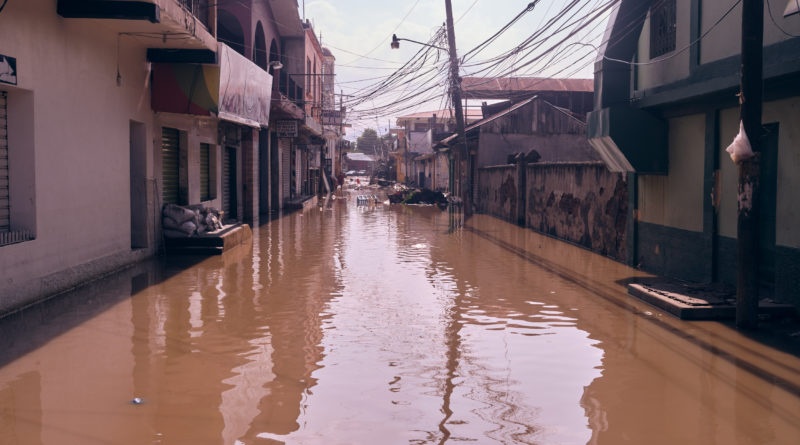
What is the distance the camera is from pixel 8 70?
28.1 feet

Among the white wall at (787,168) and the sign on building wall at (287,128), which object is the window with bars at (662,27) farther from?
the sign on building wall at (287,128)

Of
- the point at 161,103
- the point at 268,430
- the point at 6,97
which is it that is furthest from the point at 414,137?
the point at 268,430

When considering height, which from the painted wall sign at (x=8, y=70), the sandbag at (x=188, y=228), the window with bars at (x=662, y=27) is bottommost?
the sandbag at (x=188, y=228)

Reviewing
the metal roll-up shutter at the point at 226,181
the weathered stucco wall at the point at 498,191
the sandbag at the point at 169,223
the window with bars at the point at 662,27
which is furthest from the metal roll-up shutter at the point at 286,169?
the window with bars at the point at 662,27

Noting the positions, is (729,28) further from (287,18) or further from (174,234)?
(287,18)

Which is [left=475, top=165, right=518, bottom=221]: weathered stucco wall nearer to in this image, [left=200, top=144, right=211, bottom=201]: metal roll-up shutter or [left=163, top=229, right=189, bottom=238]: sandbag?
[left=200, top=144, right=211, bottom=201]: metal roll-up shutter

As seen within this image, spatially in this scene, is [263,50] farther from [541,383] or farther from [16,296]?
[541,383]

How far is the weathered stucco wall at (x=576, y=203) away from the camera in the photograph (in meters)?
14.5

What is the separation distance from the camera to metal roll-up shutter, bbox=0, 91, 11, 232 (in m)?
9.04

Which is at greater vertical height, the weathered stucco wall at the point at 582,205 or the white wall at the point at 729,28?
the white wall at the point at 729,28

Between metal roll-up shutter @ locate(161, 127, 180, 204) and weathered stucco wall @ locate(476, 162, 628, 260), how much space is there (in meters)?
9.67

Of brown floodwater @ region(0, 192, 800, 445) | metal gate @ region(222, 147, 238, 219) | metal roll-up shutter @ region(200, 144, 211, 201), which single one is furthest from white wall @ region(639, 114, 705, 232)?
metal gate @ region(222, 147, 238, 219)

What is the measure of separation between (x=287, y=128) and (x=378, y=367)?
22968mm

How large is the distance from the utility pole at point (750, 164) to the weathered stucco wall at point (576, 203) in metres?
5.97
